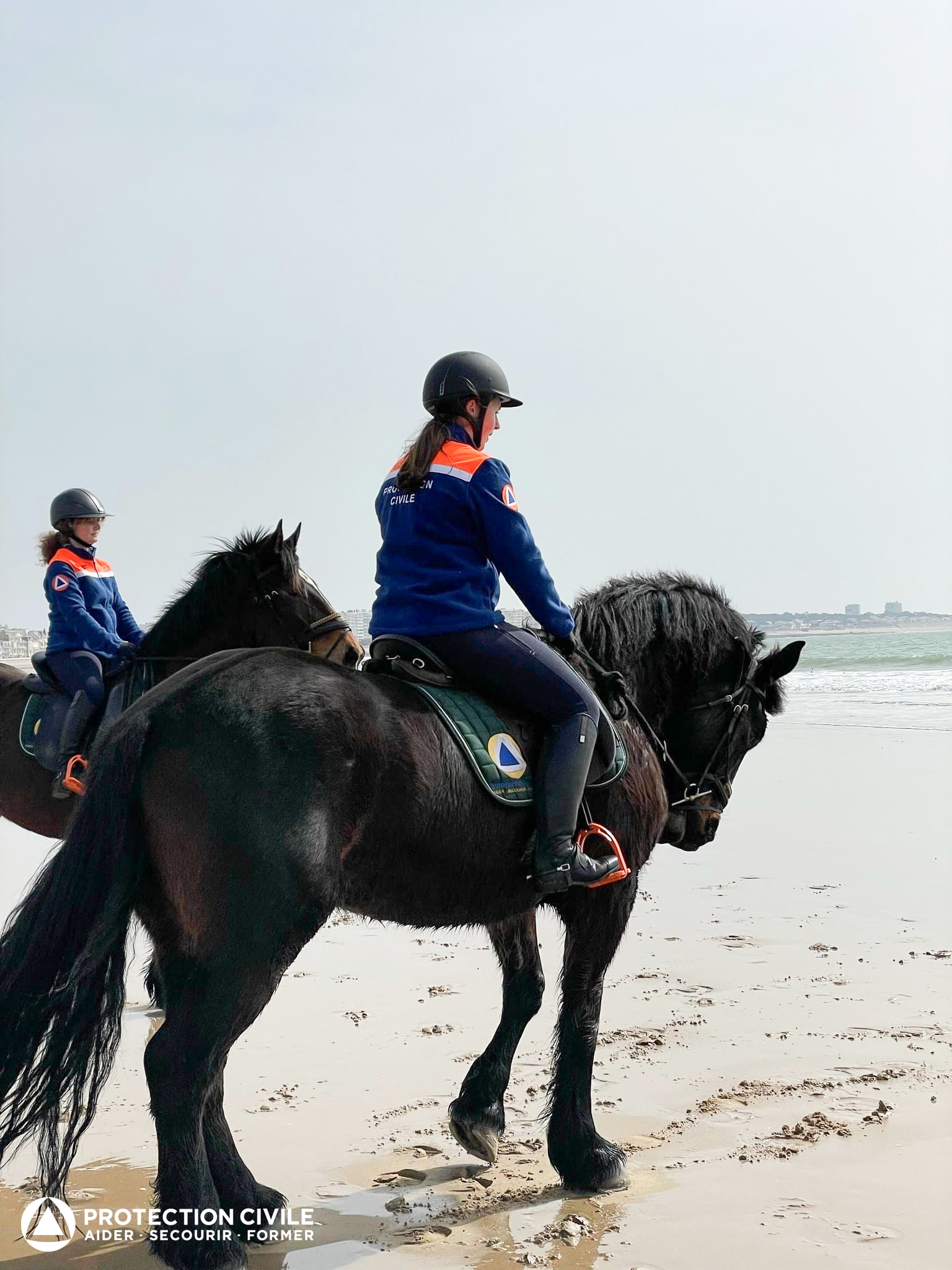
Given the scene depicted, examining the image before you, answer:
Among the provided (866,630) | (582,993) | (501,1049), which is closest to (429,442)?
(582,993)

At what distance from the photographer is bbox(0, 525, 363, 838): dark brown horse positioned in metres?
6.08

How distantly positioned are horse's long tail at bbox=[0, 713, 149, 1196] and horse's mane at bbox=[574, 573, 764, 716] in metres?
1.86

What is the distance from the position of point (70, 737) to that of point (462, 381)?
311cm

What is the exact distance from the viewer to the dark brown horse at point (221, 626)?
239 inches

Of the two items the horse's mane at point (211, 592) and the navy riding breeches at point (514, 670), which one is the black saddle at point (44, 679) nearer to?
the horse's mane at point (211, 592)

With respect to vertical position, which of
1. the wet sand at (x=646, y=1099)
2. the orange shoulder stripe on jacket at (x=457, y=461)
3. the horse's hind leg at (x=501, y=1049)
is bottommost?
the wet sand at (x=646, y=1099)

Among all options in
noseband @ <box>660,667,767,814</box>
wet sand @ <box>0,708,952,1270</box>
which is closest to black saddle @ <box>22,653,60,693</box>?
wet sand @ <box>0,708,952,1270</box>

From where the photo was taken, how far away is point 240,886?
3221mm

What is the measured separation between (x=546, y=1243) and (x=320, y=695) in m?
1.80

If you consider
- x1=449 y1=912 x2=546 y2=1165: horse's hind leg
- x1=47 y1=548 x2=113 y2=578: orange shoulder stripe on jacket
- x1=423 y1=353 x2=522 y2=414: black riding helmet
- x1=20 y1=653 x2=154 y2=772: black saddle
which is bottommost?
x1=449 y1=912 x2=546 y2=1165: horse's hind leg

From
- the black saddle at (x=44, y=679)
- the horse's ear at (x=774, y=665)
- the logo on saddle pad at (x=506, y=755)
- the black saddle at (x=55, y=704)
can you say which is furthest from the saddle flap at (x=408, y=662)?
the black saddle at (x=44, y=679)

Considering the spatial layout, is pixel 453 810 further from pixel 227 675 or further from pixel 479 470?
pixel 479 470

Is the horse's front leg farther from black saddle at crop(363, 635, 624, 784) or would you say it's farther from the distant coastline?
the distant coastline

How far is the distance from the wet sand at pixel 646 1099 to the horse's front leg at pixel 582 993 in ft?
0.87
